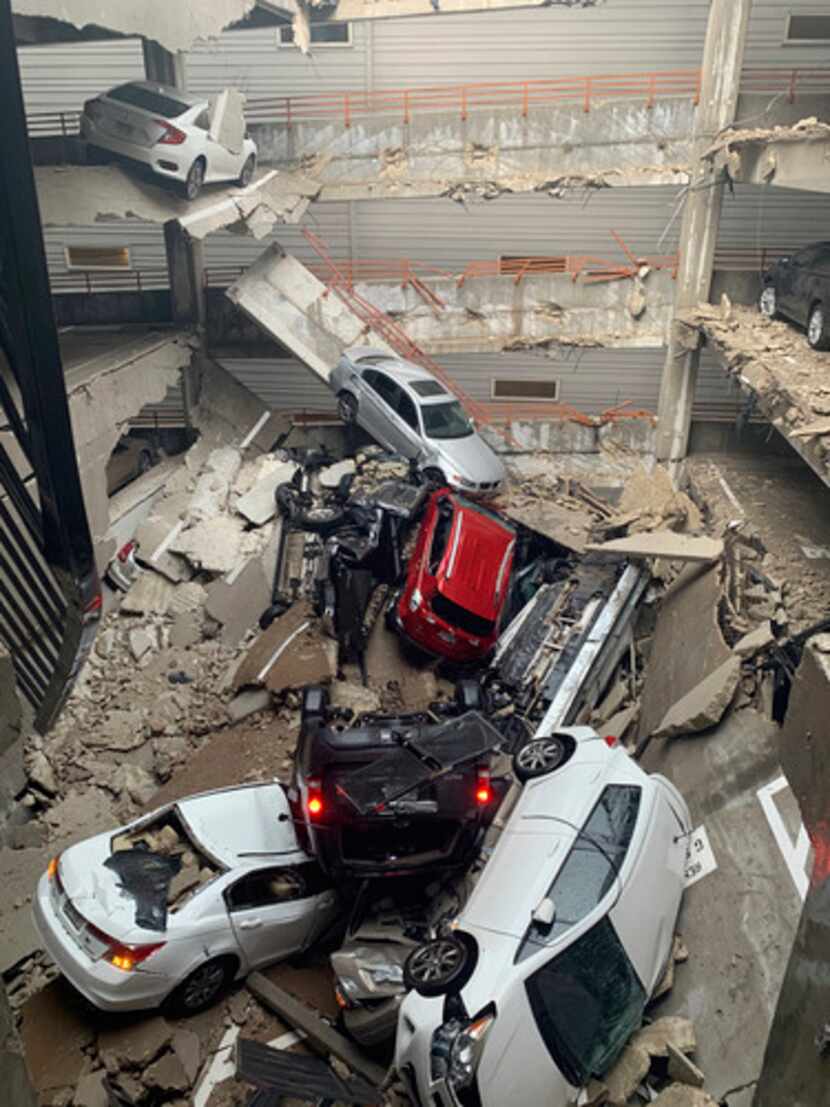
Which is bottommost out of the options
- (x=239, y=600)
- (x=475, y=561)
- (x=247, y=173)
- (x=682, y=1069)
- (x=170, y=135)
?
(x=239, y=600)

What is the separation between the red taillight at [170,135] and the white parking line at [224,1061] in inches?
473

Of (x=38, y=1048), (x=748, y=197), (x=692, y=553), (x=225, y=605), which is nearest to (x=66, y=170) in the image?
(x=225, y=605)

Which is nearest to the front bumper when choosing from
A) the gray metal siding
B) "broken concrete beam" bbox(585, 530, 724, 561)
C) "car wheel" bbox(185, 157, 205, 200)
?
"broken concrete beam" bbox(585, 530, 724, 561)

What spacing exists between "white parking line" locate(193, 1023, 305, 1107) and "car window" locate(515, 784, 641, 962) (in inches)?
103

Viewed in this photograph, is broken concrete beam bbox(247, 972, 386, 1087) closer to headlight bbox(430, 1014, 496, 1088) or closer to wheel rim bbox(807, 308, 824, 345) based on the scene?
headlight bbox(430, 1014, 496, 1088)

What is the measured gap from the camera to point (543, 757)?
26.3ft

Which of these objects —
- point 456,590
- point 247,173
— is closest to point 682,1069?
point 456,590

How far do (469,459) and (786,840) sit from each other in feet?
30.4

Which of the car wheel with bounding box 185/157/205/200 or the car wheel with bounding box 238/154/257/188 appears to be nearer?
the car wheel with bounding box 185/157/205/200

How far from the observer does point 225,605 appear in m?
13.1

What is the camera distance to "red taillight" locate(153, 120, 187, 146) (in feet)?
43.1

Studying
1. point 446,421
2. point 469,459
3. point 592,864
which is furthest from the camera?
point 446,421

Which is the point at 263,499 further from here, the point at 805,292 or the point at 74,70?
the point at 74,70

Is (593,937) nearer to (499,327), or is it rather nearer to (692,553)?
(692,553)
